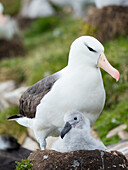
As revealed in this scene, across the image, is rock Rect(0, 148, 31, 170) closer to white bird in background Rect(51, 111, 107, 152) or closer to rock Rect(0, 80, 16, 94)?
white bird in background Rect(51, 111, 107, 152)

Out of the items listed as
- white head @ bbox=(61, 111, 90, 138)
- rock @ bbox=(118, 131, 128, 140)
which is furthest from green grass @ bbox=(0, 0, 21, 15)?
white head @ bbox=(61, 111, 90, 138)

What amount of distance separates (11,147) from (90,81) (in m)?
1.78

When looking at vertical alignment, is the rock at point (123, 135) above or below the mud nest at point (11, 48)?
above

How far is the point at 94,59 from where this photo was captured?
10.7 feet

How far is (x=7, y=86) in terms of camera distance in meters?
7.66

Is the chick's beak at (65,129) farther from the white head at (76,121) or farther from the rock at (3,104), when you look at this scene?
the rock at (3,104)

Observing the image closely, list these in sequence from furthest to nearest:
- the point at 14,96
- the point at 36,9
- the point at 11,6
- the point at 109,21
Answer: the point at 11,6, the point at 36,9, the point at 109,21, the point at 14,96

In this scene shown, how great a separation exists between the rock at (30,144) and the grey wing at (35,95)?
1604mm

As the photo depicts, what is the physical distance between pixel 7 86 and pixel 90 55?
462 centimetres

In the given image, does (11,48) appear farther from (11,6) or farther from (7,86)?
(11,6)

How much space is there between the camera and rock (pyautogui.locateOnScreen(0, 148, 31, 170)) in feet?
13.3

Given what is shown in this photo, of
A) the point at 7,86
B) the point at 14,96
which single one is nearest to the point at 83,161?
the point at 14,96

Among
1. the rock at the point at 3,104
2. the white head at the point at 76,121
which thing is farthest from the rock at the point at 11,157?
the rock at the point at 3,104

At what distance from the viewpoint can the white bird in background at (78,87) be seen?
3221 mm
